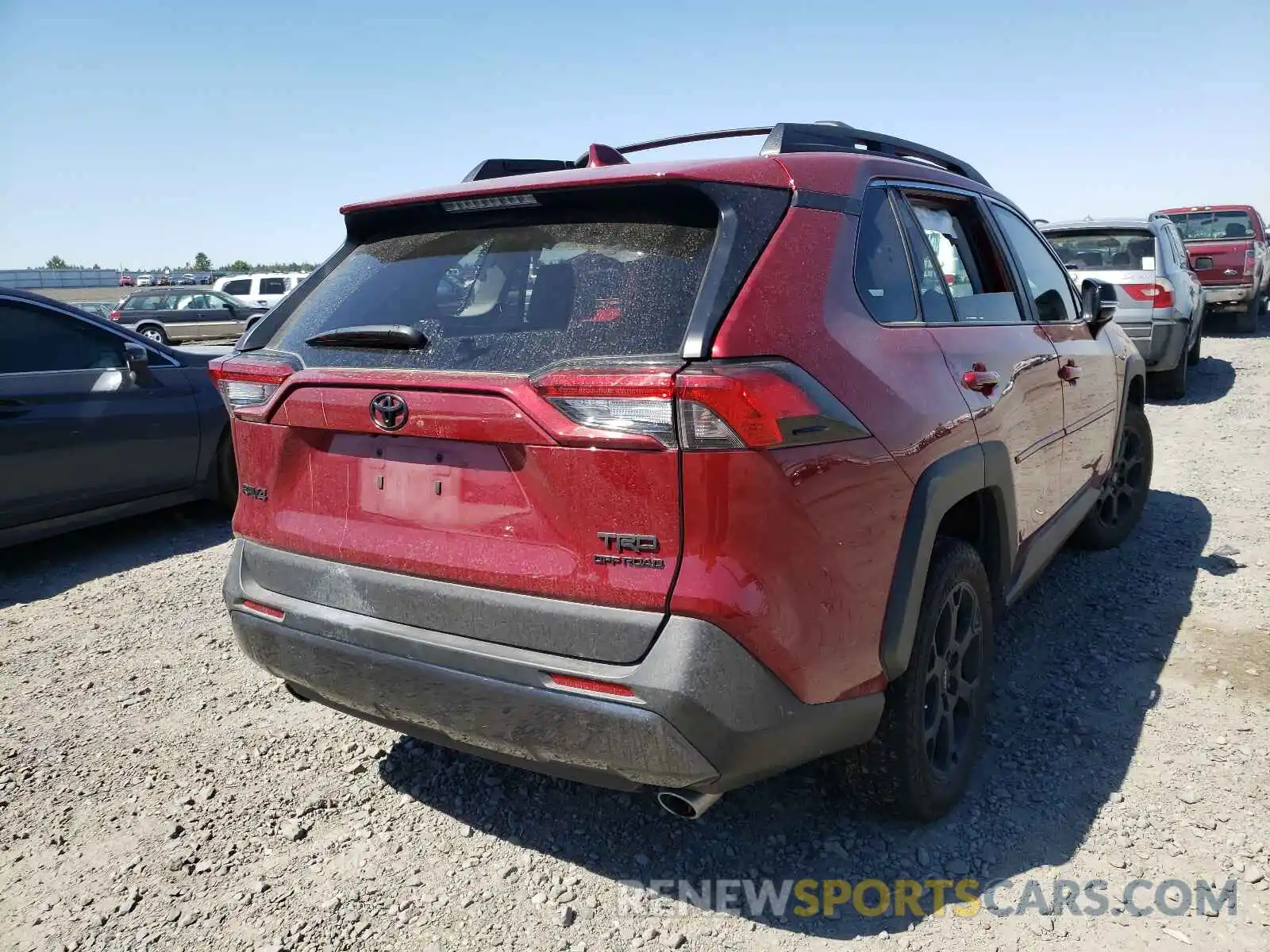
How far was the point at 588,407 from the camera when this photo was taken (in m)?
1.92

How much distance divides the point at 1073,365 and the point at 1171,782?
1676 millimetres

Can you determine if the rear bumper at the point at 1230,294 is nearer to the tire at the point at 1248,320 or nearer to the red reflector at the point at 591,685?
the tire at the point at 1248,320

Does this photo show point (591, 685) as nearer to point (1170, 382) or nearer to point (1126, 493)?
point (1126, 493)

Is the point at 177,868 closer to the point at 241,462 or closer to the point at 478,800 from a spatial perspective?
the point at 478,800

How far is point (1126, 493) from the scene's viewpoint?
511 centimetres

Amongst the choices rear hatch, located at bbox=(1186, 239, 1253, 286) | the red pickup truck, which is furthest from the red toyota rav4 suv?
rear hatch, located at bbox=(1186, 239, 1253, 286)

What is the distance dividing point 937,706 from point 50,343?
203 inches

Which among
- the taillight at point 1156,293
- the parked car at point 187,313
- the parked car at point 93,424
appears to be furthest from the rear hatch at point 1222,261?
the parked car at point 187,313

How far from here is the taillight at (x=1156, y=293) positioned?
8.59 m

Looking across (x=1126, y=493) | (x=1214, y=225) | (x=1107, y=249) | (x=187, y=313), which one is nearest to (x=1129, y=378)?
(x=1126, y=493)

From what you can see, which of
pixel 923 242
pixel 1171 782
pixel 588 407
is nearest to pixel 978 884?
pixel 1171 782

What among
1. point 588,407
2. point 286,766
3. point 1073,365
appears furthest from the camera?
point 1073,365

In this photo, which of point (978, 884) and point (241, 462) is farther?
point (241, 462)

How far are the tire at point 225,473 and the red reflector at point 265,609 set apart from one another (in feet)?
11.8
